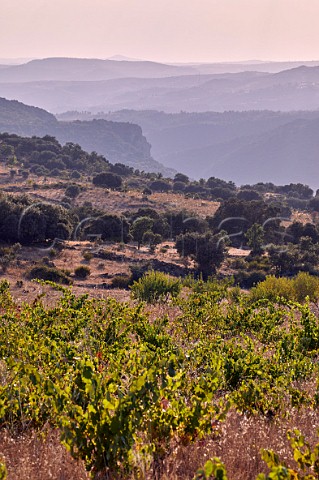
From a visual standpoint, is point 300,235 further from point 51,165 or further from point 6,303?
point 51,165

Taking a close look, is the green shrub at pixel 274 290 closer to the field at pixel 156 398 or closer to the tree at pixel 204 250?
the field at pixel 156 398

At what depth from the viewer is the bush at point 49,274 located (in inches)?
1238

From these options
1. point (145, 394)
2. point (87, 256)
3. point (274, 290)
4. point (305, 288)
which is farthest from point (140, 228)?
point (145, 394)

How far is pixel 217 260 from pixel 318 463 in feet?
128

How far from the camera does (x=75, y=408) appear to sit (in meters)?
5.27

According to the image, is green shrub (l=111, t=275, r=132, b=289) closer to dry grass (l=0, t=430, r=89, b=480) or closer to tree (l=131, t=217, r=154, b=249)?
tree (l=131, t=217, r=154, b=249)

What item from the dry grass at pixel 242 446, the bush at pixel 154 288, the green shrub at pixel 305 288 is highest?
the dry grass at pixel 242 446

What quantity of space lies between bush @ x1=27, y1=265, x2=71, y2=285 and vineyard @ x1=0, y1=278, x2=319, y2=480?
62.4 ft

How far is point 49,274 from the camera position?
105ft

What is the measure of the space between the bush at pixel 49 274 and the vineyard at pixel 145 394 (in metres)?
19.0

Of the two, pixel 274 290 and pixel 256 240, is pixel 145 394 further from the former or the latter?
pixel 256 240

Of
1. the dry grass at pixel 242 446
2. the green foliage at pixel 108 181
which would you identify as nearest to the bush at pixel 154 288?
the dry grass at pixel 242 446

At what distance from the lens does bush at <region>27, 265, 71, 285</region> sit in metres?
31.4

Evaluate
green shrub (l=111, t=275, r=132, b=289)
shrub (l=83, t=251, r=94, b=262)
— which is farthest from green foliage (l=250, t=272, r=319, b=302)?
shrub (l=83, t=251, r=94, b=262)
